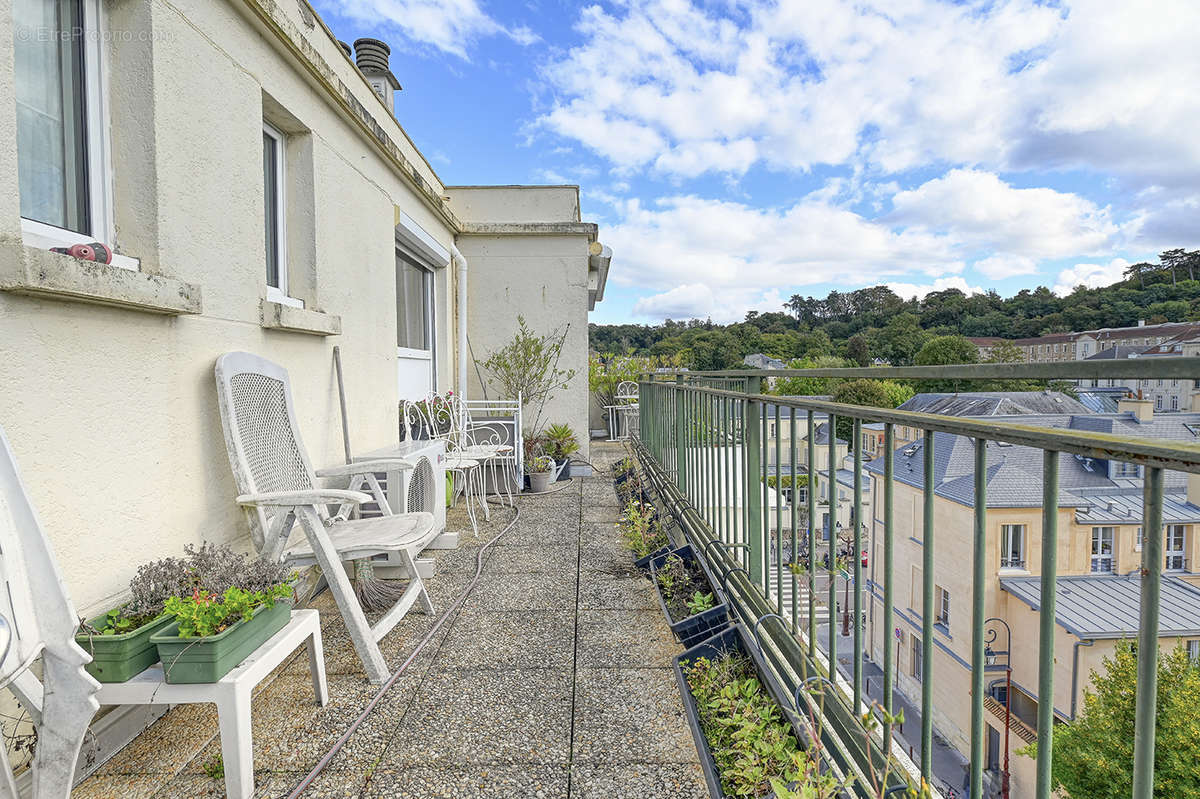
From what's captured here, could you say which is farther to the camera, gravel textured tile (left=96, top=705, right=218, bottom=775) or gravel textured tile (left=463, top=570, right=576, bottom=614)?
gravel textured tile (left=463, top=570, right=576, bottom=614)

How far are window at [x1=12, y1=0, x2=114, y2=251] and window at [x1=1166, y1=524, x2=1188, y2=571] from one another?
237cm

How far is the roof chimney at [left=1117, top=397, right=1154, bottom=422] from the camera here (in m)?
0.73

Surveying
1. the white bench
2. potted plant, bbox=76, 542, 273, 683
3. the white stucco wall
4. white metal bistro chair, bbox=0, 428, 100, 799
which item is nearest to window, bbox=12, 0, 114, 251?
white metal bistro chair, bbox=0, 428, 100, 799

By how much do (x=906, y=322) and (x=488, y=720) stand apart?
25.2m

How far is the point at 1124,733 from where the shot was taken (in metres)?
0.74

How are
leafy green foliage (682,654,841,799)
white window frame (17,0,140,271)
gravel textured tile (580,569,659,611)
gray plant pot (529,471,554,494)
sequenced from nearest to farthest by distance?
leafy green foliage (682,654,841,799) → white window frame (17,0,140,271) → gravel textured tile (580,569,659,611) → gray plant pot (529,471,554,494)

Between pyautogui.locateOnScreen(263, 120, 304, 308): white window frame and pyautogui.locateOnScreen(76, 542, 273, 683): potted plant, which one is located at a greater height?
pyautogui.locateOnScreen(263, 120, 304, 308): white window frame

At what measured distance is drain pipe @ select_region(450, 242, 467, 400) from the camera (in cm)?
599

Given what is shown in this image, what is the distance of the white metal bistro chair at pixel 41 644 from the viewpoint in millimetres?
1054

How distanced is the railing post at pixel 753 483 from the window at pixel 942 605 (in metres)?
0.84

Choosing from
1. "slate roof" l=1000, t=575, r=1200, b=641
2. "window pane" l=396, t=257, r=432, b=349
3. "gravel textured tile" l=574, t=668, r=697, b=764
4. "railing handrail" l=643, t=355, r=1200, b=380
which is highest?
"window pane" l=396, t=257, r=432, b=349

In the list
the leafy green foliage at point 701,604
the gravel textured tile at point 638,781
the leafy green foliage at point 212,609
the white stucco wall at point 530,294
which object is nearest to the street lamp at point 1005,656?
the gravel textured tile at point 638,781

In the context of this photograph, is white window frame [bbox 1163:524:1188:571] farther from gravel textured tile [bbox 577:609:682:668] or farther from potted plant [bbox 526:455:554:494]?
potted plant [bbox 526:455:554:494]

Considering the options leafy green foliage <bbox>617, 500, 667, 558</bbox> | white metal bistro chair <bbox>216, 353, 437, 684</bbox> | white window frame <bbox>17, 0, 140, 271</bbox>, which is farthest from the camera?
leafy green foliage <bbox>617, 500, 667, 558</bbox>
